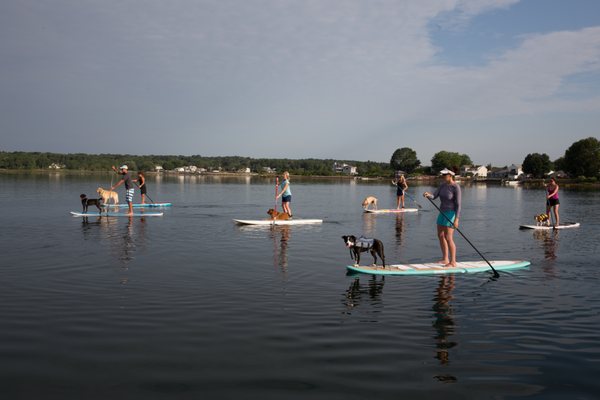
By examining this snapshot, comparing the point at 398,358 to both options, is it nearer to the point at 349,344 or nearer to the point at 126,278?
the point at 349,344

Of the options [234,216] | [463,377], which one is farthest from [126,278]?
[234,216]

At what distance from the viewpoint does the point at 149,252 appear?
47.2 feet

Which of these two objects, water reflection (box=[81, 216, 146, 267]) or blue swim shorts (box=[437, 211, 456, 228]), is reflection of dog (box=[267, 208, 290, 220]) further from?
blue swim shorts (box=[437, 211, 456, 228])

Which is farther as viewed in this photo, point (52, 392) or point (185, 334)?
point (185, 334)

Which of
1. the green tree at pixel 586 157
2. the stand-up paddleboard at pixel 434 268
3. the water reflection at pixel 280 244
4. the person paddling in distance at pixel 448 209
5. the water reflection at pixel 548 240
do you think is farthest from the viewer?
the green tree at pixel 586 157

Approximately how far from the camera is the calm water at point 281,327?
5652mm

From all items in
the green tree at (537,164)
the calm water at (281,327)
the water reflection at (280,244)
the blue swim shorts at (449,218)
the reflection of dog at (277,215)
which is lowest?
the calm water at (281,327)

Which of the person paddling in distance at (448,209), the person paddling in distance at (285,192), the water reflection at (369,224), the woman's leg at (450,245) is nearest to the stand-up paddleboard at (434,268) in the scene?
the woman's leg at (450,245)

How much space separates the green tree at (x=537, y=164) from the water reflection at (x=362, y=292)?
15909 centimetres

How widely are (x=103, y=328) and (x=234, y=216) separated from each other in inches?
770

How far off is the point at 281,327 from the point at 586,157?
13280cm

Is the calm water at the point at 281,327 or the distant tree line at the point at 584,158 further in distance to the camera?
the distant tree line at the point at 584,158

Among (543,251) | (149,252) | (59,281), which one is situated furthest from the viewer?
(543,251)

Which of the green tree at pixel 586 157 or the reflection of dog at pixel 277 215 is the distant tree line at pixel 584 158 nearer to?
the green tree at pixel 586 157
